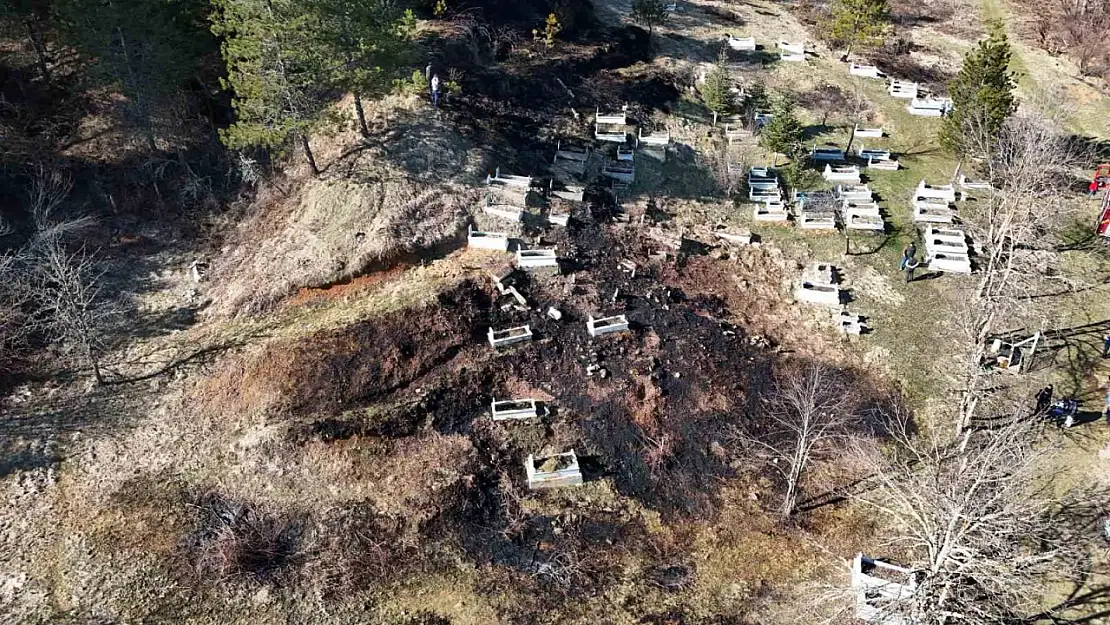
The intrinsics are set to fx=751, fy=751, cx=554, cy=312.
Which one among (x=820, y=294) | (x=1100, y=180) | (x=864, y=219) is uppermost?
(x=1100, y=180)

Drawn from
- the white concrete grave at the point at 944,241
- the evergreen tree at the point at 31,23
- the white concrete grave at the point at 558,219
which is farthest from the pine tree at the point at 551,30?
the evergreen tree at the point at 31,23

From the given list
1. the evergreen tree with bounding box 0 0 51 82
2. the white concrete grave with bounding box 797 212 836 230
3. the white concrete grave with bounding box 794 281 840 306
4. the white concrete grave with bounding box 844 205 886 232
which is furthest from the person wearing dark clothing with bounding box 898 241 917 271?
the evergreen tree with bounding box 0 0 51 82

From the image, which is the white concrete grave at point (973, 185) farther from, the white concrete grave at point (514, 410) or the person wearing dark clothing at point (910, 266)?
the white concrete grave at point (514, 410)

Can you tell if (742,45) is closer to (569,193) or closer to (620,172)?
(620,172)

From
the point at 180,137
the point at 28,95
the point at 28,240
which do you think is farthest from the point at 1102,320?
the point at 28,95

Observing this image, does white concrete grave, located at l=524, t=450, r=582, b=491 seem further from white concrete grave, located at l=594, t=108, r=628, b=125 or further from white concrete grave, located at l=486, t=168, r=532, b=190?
white concrete grave, located at l=594, t=108, r=628, b=125

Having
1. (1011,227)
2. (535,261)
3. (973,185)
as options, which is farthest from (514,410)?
(973,185)

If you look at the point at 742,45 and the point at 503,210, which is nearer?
the point at 503,210
